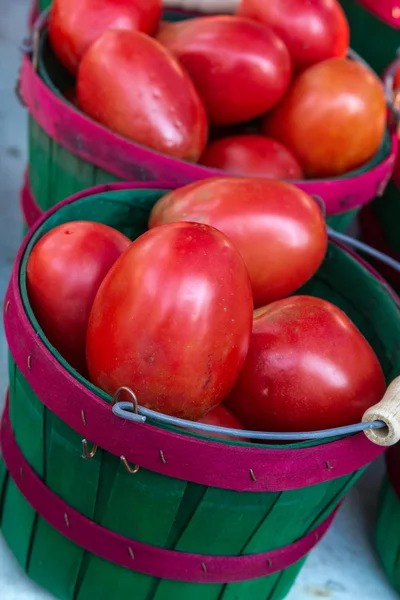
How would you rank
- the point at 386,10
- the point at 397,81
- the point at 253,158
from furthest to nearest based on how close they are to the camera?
the point at 386,10 < the point at 397,81 < the point at 253,158

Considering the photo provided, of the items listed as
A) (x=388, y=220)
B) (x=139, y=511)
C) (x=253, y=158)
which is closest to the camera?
(x=139, y=511)

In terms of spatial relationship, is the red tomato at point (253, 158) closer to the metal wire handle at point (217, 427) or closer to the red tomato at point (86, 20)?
the red tomato at point (86, 20)

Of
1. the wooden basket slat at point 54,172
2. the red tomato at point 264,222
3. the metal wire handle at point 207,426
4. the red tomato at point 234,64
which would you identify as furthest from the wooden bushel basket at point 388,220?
the metal wire handle at point 207,426

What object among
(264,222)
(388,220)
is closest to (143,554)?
(264,222)

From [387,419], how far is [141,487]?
0.85 ft

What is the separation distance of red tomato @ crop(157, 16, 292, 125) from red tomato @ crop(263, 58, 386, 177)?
4 cm

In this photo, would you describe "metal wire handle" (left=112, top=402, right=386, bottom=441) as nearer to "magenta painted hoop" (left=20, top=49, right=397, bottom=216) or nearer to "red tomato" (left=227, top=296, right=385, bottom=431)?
"red tomato" (left=227, top=296, right=385, bottom=431)

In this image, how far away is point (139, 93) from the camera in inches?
41.9

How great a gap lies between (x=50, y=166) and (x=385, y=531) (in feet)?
2.58

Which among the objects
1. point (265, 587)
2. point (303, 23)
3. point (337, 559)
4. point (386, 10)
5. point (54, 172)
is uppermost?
point (303, 23)

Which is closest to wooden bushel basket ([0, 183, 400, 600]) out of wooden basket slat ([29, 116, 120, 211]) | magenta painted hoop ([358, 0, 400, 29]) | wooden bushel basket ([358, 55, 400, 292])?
wooden basket slat ([29, 116, 120, 211])

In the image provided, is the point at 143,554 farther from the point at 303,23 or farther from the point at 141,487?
the point at 303,23

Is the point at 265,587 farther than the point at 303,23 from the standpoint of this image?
No

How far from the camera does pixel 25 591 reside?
0.98 metres
